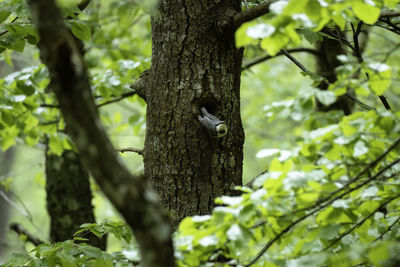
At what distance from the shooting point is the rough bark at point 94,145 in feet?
3.17

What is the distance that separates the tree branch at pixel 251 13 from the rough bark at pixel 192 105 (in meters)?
0.03

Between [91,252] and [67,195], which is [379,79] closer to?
[91,252]

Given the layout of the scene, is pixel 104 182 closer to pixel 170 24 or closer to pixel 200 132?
pixel 200 132

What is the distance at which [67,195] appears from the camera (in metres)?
3.82

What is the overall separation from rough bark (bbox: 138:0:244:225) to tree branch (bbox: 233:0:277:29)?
3cm

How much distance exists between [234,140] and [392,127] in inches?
33.7

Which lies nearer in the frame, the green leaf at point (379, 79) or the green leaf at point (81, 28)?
the green leaf at point (379, 79)

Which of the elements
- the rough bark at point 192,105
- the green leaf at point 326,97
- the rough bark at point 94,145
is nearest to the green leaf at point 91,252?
the rough bark at point 192,105

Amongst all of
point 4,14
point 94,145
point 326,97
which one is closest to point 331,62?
point 326,97

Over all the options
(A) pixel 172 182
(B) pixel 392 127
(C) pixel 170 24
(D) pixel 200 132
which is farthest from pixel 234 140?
(B) pixel 392 127

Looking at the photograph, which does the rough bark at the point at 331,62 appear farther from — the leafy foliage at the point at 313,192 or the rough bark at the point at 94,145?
the rough bark at the point at 94,145

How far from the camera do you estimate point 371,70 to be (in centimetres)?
153

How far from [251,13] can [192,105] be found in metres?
0.54

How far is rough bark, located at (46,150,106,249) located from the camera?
375 centimetres
